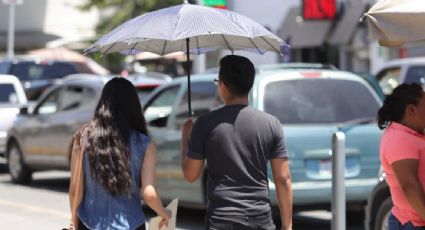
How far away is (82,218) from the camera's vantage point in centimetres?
508

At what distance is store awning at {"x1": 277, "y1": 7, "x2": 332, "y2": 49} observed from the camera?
3159 cm

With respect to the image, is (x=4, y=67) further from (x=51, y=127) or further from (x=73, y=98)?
(x=73, y=98)

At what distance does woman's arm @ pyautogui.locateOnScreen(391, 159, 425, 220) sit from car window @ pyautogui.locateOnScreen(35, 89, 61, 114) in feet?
33.1

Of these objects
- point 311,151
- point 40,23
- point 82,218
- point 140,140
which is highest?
point 140,140

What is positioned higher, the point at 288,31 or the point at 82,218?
the point at 82,218

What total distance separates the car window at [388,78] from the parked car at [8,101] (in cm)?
618

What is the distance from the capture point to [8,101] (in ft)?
57.6

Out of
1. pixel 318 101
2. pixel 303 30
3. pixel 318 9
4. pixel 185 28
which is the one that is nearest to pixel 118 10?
pixel 303 30

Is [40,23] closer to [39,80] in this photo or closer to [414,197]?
[39,80]

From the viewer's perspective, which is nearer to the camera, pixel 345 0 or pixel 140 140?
pixel 140 140

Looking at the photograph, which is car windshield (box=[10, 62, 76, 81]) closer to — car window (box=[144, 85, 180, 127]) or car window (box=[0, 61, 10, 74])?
car window (box=[0, 61, 10, 74])

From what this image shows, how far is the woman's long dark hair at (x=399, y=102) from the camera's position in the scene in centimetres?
532

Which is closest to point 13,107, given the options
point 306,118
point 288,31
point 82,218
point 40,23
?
point 306,118

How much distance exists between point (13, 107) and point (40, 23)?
27.0 m
